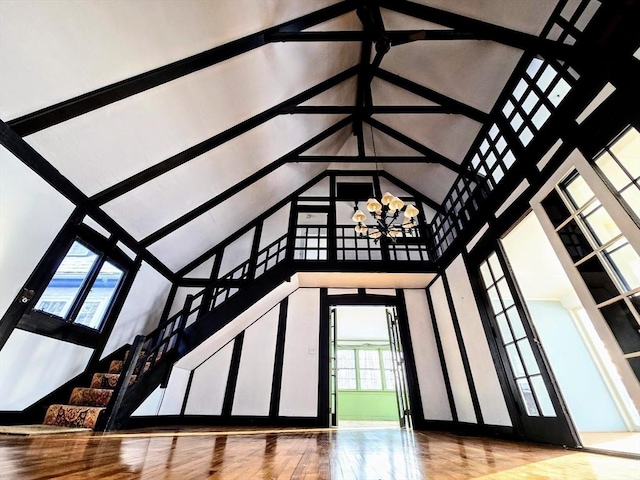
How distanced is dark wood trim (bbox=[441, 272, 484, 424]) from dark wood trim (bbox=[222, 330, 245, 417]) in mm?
3953

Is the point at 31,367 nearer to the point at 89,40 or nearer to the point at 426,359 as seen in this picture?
the point at 89,40

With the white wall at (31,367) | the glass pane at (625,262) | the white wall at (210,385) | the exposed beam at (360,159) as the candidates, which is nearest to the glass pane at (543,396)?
the glass pane at (625,262)

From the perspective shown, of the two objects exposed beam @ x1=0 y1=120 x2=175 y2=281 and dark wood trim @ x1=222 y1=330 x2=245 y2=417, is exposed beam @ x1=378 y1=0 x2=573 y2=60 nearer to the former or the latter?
exposed beam @ x1=0 y1=120 x2=175 y2=281

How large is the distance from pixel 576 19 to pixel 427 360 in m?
5.10

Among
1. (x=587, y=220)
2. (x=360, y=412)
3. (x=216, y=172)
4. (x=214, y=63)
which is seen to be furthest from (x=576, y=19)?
(x=360, y=412)

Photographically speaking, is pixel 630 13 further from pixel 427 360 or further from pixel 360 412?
pixel 360 412

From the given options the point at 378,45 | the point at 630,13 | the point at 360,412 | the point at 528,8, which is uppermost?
the point at 378,45

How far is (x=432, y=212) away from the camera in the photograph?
6508 mm

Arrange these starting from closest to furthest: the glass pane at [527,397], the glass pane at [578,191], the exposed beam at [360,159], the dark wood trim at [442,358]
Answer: the glass pane at [578,191], the glass pane at [527,397], the dark wood trim at [442,358], the exposed beam at [360,159]

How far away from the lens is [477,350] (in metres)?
3.93

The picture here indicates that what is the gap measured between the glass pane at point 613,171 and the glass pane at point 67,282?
5660mm

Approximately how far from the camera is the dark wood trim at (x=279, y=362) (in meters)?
4.73

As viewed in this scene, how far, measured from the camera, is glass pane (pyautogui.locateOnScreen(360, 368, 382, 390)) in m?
9.23

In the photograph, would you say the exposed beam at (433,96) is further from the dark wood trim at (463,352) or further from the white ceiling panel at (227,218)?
the dark wood trim at (463,352)
